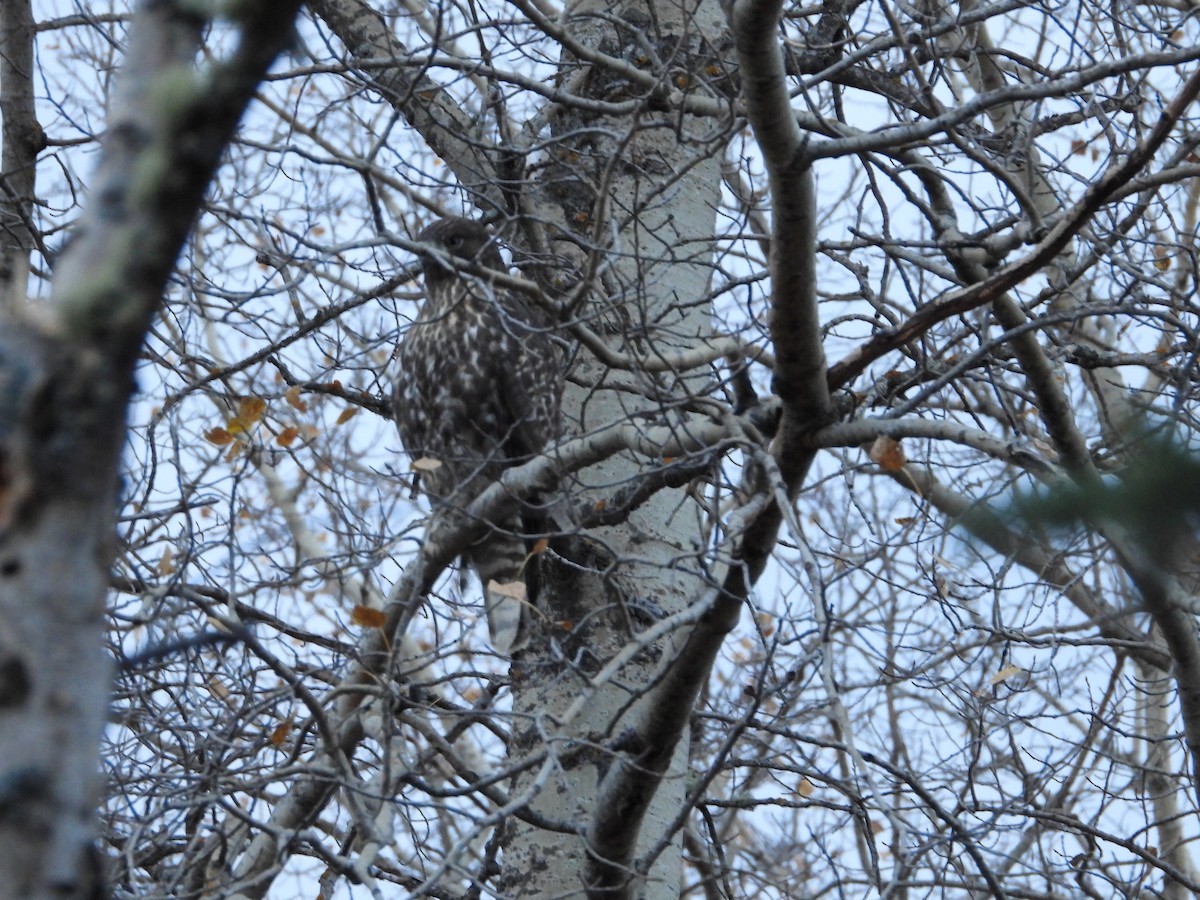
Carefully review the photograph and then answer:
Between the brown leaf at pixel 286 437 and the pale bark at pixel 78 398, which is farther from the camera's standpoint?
the brown leaf at pixel 286 437

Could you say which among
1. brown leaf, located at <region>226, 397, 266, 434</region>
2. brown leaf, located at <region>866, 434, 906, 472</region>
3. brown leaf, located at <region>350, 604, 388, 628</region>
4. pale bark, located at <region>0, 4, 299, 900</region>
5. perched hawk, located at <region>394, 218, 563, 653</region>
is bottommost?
pale bark, located at <region>0, 4, 299, 900</region>

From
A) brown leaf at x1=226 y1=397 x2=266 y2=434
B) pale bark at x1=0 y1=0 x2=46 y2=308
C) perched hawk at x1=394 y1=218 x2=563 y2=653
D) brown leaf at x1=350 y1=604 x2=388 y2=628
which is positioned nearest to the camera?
brown leaf at x1=350 y1=604 x2=388 y2=628

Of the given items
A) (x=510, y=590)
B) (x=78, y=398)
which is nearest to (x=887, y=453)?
(x=510, y=590)

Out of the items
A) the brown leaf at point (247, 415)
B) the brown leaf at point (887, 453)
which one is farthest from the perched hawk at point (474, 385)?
the brown leaf at point (887, 453)

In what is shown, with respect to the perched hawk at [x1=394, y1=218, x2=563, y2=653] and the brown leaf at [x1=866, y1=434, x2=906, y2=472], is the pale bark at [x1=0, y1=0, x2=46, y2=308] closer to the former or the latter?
the perched hawk at [x1=394, y1=218, x2=563, y2=653]

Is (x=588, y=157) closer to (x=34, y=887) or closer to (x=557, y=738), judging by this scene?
(x=557, y=738)

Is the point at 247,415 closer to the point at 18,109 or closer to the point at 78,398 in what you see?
the point at 18,109

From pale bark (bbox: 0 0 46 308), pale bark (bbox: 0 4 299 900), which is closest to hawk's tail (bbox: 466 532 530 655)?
pale bark (bbox: 0 0 46 308)

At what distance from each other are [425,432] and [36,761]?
366 centimetres

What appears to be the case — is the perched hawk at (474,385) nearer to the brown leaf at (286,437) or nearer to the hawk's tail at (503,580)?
the hawk's tail at (503,580)

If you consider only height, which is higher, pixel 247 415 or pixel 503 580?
pixel 503 580

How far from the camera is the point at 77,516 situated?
1.10 meters

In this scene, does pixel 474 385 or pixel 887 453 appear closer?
pixel 887 453

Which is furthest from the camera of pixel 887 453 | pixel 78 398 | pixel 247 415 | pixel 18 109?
pixel 18 109
